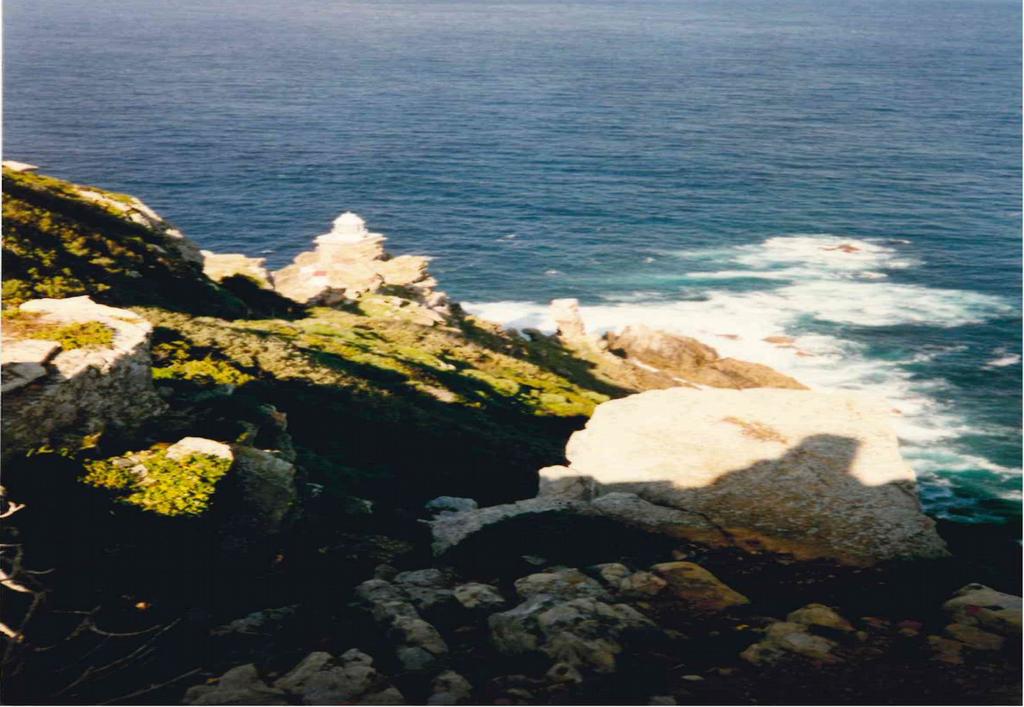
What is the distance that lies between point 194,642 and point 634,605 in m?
7.66

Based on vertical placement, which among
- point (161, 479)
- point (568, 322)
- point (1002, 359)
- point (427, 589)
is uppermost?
point (161, 479)

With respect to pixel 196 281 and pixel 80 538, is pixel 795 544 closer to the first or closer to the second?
pixel 80 538

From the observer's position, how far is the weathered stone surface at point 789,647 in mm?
14766

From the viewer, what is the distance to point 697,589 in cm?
1772

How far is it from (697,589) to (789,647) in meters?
2.89

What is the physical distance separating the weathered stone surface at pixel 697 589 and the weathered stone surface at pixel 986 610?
3.63 metres

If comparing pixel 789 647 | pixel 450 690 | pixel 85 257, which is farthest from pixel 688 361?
pixel 450 690

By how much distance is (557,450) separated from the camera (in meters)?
30.0

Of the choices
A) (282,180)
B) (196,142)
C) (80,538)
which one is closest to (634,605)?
(80,538)

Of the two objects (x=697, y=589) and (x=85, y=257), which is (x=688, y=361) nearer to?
(x=85, y=257)

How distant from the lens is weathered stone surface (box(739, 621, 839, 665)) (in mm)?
14766

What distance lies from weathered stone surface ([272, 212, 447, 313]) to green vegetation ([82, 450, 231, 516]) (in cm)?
2696

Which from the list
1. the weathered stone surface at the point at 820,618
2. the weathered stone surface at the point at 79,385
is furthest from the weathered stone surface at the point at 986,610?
the weathered stone surface at the point at 79,385

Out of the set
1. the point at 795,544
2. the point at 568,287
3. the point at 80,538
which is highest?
the point at 80,538
